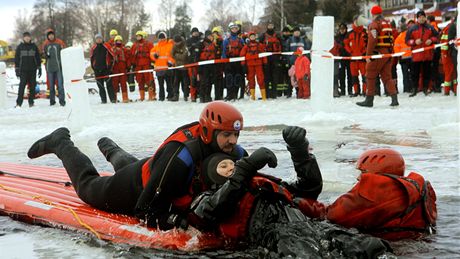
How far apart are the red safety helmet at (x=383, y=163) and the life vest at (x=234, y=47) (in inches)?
433

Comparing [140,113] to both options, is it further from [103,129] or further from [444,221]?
[444,221]

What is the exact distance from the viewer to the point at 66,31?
64.6 m

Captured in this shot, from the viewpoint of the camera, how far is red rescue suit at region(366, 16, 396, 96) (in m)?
11.5

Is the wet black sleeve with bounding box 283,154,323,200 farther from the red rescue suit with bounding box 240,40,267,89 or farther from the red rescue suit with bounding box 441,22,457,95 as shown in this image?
the red rescue suit with bounding box 240,40,267,89

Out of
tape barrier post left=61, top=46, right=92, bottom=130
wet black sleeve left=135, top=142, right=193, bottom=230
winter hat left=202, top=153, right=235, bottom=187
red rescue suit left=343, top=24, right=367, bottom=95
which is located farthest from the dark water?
red rescue suit left=343, top=24, right=367, bottom=95

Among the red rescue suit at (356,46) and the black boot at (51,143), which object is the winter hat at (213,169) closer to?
the black boot at (51,143)

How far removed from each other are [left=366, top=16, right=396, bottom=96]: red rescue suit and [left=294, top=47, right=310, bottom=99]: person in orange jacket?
130 inches

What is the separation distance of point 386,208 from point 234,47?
11.4 meters

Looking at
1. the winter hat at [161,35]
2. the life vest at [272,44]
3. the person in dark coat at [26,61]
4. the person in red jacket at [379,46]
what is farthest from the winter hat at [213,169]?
the person in dark coat at [26,61]

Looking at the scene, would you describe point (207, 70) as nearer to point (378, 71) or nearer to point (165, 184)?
point (378, 71)

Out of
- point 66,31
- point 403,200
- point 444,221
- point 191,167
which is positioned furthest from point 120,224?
point 66,31

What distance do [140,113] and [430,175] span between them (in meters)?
8.36

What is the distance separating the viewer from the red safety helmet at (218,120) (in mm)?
4086

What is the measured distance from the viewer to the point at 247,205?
3.88 m
